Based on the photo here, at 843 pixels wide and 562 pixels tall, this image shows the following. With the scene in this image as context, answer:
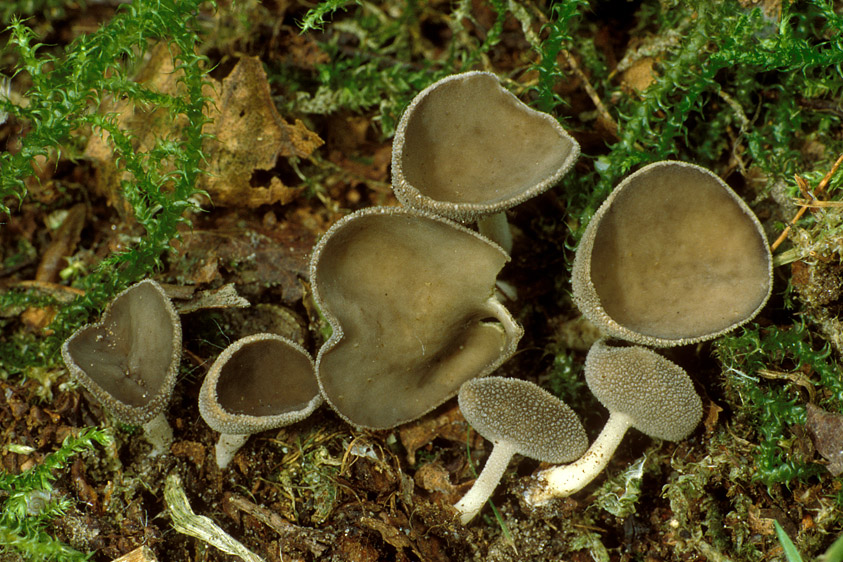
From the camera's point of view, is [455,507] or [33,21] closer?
[455,507]

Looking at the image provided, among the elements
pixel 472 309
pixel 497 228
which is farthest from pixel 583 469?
pixel 497 228

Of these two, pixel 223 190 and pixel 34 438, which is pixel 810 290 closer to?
pixel 223 190

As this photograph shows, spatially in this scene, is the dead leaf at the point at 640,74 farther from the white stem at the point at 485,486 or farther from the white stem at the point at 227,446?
the white stem at the point at 227,446

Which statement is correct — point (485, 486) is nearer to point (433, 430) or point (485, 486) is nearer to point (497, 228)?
point (433, 430)

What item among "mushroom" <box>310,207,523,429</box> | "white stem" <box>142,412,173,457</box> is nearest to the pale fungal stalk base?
"mushroom" <box>310,207,523,429</box>

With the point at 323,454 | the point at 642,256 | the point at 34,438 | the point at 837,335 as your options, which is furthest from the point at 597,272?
the point at 34,438

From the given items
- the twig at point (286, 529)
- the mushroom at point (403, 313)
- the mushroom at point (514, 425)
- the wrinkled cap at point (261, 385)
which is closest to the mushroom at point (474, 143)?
the mushroom at point (403, 313)
